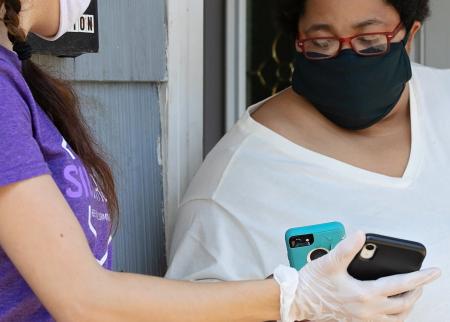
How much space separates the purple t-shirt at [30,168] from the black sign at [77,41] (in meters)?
0.50

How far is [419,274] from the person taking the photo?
1.37 meters

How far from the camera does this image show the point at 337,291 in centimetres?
130

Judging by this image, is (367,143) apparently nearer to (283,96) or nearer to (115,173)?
(283,96)

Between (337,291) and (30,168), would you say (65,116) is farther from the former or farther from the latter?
(337,291)

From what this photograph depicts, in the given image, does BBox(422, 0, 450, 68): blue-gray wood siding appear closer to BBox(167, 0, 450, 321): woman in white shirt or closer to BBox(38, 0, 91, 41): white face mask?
BBox(167, 0, 450, 321): woman in white shirt

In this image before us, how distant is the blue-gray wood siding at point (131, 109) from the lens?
2049mm

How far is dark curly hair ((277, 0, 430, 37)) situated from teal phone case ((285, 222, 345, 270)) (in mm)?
931

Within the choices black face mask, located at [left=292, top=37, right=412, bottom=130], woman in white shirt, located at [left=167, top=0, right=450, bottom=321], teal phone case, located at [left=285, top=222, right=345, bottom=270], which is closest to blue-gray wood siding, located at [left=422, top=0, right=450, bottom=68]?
woman in white shirt, located at [left=167, top=0, right=450, bottom=321]

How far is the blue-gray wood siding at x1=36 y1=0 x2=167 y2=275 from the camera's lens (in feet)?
6.72

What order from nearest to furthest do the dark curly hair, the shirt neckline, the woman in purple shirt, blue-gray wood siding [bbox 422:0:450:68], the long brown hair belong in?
the woman in purple shirt, the long brown hair, the shirt neckline, the dark curly hair, blue-gray wood siding [bbox 422:0:450:68]

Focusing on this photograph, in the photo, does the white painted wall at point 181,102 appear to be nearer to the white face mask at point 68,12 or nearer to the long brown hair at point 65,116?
the long brown hair at point 65,116

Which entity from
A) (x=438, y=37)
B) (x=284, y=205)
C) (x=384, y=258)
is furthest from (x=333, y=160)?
(x=438, y=37)

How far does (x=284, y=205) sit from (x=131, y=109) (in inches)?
17.4

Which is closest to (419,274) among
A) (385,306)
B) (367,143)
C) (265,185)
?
(385,306)
